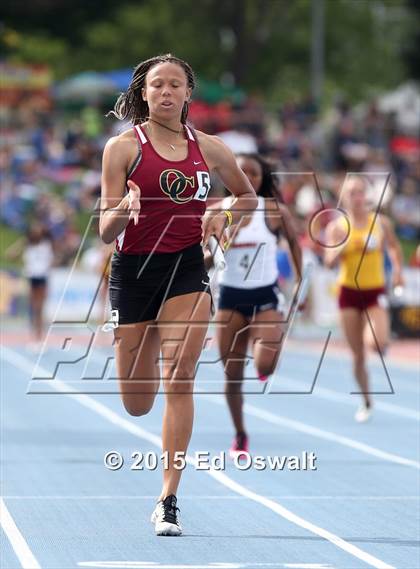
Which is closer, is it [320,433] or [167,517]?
[167,517]

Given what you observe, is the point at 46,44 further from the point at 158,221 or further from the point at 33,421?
the point at 158,221

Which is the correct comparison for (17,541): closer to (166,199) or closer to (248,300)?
(166,199)

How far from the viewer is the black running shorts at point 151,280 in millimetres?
8203

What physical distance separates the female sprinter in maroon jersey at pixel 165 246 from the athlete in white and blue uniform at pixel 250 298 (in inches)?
119

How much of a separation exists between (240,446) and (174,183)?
3.92m

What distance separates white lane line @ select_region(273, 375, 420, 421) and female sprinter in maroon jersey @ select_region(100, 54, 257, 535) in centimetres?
710

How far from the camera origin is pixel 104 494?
9.75 metres

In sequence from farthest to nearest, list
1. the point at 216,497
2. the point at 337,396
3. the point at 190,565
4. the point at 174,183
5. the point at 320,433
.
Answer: the point at 337,396 → the point at 320,433 → the point at 216,497 → the point at 174,183 → the point at 190,565

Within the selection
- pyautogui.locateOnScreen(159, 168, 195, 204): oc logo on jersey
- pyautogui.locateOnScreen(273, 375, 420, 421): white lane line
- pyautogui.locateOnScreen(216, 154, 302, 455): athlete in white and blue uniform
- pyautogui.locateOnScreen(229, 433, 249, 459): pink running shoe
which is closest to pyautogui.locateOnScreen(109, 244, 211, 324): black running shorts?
pyautogui.locateOnScreen(159, 168, 195, 204): oc logo on jersey

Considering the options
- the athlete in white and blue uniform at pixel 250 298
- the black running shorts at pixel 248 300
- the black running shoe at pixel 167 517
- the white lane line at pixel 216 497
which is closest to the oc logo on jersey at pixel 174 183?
the black running shoe at pixel 167 517

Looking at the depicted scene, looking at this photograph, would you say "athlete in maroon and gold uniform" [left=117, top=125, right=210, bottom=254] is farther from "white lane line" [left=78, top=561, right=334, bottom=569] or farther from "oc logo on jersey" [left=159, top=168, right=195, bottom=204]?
"white lane line" [left=78, top=561, right=334, bottom=569]

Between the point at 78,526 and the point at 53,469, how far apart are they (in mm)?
2403

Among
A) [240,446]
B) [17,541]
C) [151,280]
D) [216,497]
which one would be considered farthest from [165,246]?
[240,446]

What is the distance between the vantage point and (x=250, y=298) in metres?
11.5
